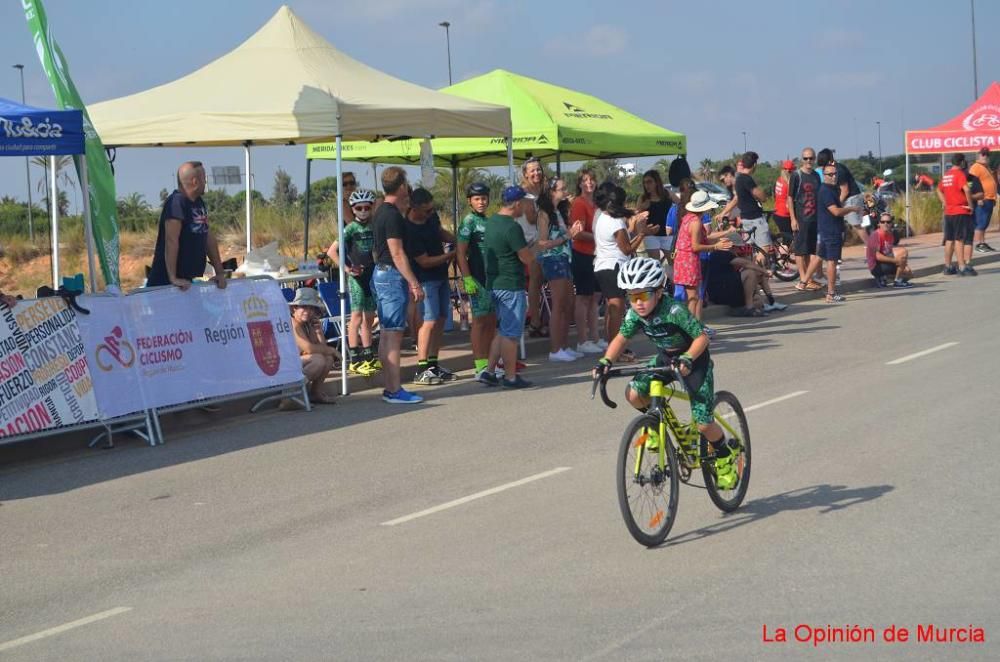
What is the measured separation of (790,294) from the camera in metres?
21.1

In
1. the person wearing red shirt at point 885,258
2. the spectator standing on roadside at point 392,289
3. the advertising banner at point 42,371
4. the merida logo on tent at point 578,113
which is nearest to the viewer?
the advertising banner at point 42,371

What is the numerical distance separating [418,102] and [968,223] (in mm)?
12855

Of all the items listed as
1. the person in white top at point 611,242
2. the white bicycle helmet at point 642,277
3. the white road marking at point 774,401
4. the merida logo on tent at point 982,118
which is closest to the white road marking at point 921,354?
the white road marking at point 774,401

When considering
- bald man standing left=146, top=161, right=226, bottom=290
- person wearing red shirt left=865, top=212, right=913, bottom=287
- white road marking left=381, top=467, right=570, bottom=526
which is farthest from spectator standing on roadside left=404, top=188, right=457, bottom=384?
person wearing red shirt left=865, top=212, right=913, bottom=287

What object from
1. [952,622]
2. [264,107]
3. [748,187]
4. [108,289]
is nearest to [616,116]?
[748,187]

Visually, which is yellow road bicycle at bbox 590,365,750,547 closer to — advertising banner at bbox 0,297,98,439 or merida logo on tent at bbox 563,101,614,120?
advertising banner at bbox 0,297,98,439

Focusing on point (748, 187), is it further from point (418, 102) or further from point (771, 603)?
point (771, 603)

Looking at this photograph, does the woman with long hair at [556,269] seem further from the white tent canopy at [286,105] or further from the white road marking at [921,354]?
the white road marking at [921,354]

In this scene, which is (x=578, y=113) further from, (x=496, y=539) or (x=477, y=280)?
(x=496, y=539)

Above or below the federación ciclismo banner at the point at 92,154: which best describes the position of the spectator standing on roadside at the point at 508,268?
below

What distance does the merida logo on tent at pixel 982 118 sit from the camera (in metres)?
31.1

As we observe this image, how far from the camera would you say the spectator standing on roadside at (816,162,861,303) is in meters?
19.8

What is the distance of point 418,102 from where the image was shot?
558 inches

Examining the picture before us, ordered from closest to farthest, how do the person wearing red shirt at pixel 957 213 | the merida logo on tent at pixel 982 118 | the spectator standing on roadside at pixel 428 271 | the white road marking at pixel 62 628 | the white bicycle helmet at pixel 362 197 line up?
the white road marking at pixel 62 628 → the spectator standing on roadside at pixel 428 271 → the white bicycle helmet at pixel 362 197 → the person wearing red shirt at pixel 957 213 → the merida logo on tent at pixel 982 118
